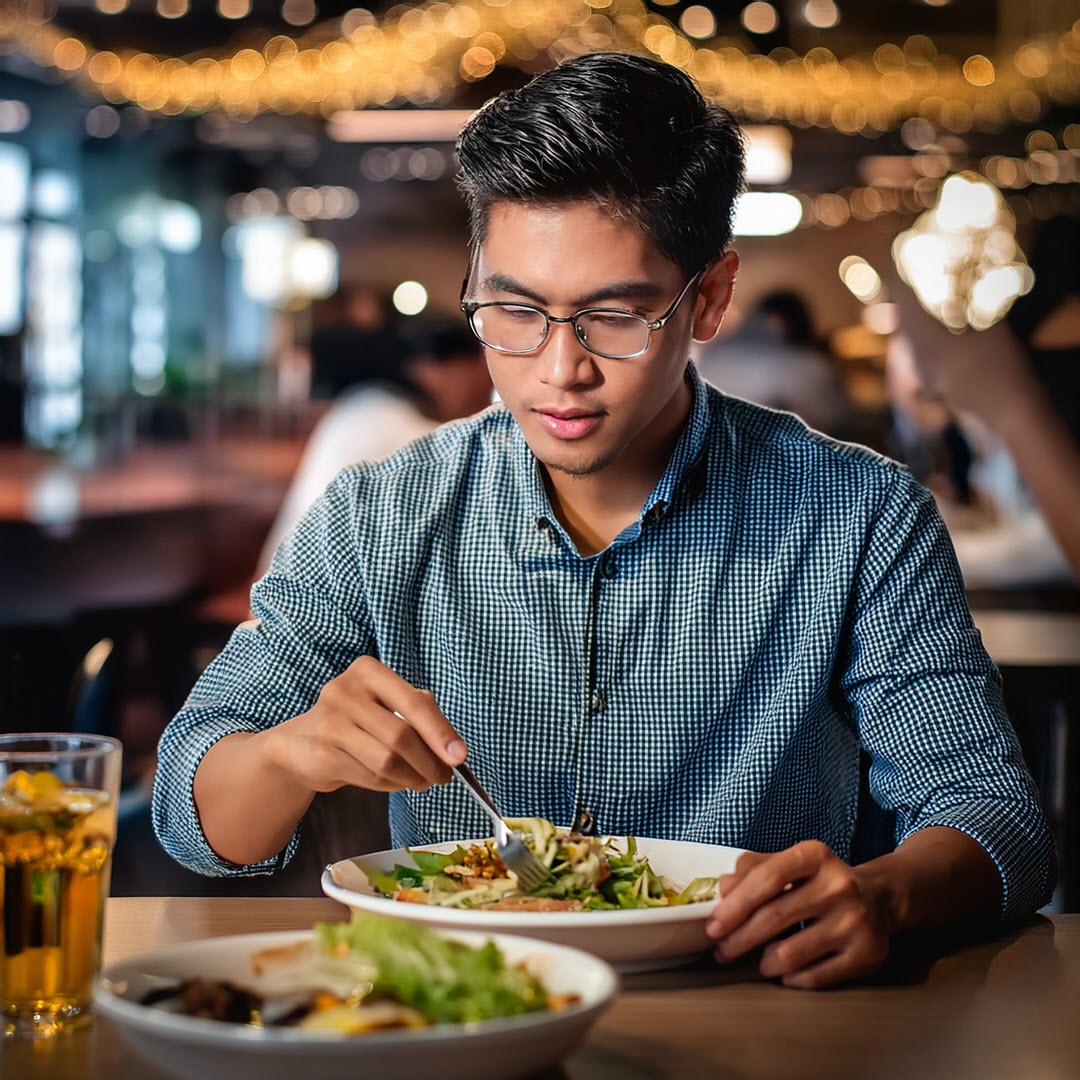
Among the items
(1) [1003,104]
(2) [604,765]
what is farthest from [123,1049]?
(1) [1003,104]

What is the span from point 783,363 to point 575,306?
3744 millimetres

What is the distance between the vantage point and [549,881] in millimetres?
1104

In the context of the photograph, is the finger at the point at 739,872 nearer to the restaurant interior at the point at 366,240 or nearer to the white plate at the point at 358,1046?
the white plate at the point at 358,1046

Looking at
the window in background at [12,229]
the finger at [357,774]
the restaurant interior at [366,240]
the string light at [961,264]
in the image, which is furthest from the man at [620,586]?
the window in background at [12,229]

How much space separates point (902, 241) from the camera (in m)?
5.05

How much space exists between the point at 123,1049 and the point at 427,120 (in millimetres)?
4906

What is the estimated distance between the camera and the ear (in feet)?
5.25

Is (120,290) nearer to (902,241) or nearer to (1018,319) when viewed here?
(902,241)

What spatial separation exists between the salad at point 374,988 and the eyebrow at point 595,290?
772 mm

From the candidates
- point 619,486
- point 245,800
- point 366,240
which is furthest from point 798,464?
point 366,240

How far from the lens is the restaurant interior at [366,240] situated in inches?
197

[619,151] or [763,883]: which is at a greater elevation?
[619,151]

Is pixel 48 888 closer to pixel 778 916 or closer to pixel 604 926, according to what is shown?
pixel 604 926

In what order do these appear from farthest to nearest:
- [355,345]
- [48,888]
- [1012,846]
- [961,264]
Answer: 1. [355,345]
2. [961,264]
3. [1012,846]
4. [48,888]
